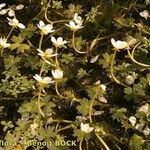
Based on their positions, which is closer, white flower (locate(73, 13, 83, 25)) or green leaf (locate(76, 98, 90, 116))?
green leaf (locate(76, 98, 90, 116))

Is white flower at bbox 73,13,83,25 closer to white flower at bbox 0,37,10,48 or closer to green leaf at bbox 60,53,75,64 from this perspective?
green leaf at bbox 60,53,75,64

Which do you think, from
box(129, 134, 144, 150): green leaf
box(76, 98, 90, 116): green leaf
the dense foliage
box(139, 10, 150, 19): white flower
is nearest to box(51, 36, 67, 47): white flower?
the dense foliage

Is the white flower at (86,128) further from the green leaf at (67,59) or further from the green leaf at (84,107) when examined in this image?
the green leaf at (67,59)

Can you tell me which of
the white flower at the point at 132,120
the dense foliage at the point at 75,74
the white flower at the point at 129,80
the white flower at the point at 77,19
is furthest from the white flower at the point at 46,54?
the white flower at the point at 132,120

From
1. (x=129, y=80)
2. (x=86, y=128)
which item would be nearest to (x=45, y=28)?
(x=129, y=80)

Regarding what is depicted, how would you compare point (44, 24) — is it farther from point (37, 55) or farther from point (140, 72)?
point (140, 72)

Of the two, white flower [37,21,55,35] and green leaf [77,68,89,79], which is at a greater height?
white flower [37,21,55,35]

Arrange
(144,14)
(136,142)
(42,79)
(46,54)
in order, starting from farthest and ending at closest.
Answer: (144,14) → (46,54) → (42,79) → (136,142)

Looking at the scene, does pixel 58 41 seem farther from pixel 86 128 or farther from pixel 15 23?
pixel 86 128
